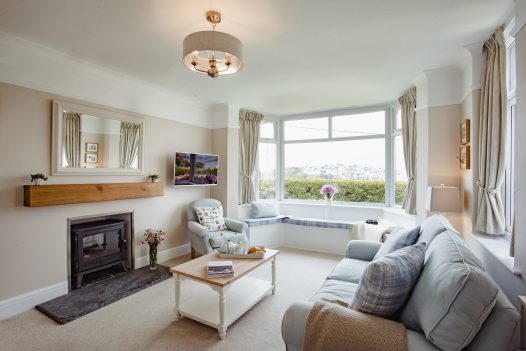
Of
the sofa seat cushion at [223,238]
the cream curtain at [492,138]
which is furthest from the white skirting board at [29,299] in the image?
the cream curtain at [492,138]

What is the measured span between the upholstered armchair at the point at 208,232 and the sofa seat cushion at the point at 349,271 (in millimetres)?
1550

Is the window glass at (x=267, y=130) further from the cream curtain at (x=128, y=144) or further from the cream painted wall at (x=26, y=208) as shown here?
the cream painted wall at (x=26, y=208)

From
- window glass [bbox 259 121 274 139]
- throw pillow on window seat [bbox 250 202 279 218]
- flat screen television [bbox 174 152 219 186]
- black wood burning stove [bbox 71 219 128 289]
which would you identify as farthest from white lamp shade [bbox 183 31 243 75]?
window glass [bbox 259 121 274 139]

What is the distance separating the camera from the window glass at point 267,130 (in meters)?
5.62

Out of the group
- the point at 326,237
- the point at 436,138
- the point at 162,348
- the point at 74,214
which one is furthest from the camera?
the point at 326,237

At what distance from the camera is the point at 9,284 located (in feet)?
8.09

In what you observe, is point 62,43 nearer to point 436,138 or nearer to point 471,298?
point 471,298

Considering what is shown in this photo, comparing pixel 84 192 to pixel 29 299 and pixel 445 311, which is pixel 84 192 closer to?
pixel 29 299

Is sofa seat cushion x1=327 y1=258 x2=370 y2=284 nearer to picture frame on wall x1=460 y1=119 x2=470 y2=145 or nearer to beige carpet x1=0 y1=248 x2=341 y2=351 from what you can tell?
beige carpet x1=0 y1=248 x2=341 y2=351

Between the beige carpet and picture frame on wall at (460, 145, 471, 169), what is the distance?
2.31 metres

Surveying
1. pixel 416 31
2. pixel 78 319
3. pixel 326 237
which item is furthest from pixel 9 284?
pixel 416 31

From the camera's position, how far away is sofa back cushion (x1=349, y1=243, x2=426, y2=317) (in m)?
1.29

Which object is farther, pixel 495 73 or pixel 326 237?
pixel 326 237

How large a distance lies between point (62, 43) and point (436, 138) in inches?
169
